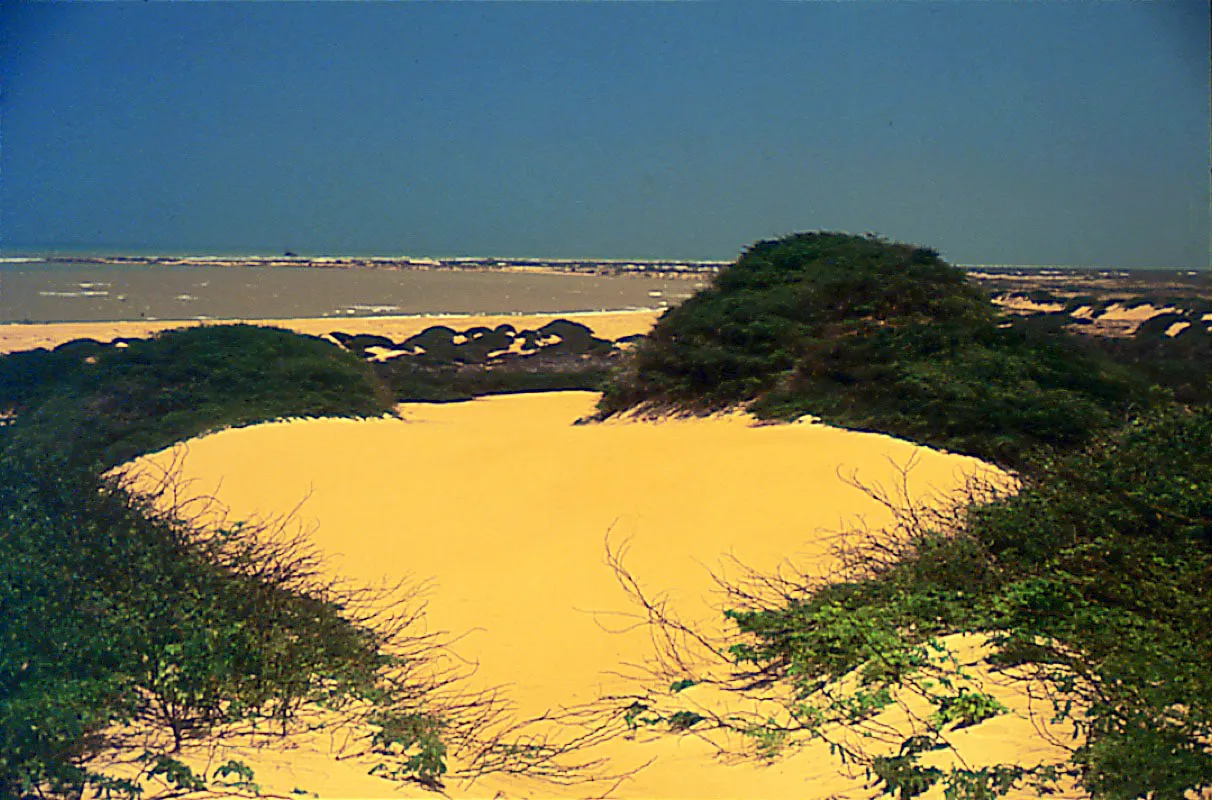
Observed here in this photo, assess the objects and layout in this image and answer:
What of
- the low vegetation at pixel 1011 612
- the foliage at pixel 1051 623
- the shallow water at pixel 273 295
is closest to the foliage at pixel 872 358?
the low vegetation at pixel 1011 612

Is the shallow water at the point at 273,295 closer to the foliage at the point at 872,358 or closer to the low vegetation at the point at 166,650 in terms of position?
the foliage at the point at 872,358

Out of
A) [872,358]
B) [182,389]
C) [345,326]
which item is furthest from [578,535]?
[345,326]

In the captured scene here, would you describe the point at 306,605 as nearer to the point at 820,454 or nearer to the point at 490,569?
the point at 490,569

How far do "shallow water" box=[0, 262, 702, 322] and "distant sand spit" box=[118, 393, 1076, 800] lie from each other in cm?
2276

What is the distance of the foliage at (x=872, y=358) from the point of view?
1034 centimetres

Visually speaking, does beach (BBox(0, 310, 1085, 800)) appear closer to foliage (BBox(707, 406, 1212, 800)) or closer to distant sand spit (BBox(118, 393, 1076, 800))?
distant sand spit (BBox(118, 393, 1076, 800))

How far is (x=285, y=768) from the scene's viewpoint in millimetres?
4047

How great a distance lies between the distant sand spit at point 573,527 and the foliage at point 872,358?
99 centimetres

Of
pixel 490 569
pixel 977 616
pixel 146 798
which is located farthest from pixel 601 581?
pixel 146 798

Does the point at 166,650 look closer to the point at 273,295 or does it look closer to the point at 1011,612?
the point at 1011,612

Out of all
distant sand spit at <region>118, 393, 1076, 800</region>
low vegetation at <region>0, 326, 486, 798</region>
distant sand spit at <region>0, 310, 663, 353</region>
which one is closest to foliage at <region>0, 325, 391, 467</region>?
distant sand spit at <region>118, 393, 1076, 800</region>

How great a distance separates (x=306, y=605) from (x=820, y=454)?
4.81 meters

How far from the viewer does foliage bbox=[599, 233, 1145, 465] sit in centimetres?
1034

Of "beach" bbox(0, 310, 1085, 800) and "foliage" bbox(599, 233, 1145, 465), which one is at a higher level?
"foliage" bbox(599, 233, 1145, 465)
